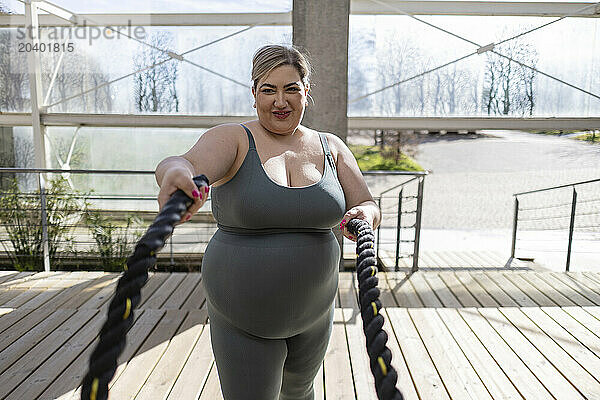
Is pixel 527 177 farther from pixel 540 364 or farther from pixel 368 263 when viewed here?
pixel 368 263

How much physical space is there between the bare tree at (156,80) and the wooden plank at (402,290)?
2563 mm

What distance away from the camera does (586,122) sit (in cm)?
427

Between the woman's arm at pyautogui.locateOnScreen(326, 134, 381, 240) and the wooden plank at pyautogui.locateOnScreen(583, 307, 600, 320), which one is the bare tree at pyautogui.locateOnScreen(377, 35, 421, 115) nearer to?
the wooden plank at pyautogui.locateOnScreen(583, 307, 600, 320)

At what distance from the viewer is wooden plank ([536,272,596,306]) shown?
2.98 meters

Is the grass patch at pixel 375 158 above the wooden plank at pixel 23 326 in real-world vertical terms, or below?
above

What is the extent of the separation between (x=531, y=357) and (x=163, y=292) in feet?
7.12

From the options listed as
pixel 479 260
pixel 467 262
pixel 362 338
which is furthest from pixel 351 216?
pixel 479 260

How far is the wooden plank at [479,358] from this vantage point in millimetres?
1918

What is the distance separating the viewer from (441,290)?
3139 mm

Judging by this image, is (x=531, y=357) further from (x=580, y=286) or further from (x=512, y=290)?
(x=580, y=286)

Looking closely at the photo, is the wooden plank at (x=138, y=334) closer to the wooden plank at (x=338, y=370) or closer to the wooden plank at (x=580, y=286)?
the wooden plank at (x=338, y=370)

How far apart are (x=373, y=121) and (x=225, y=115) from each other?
4.53 ft

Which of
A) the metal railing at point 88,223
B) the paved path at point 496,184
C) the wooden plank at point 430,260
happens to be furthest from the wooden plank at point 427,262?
the paved path at point 496,184

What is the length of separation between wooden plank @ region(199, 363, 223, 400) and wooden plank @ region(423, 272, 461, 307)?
155cm
